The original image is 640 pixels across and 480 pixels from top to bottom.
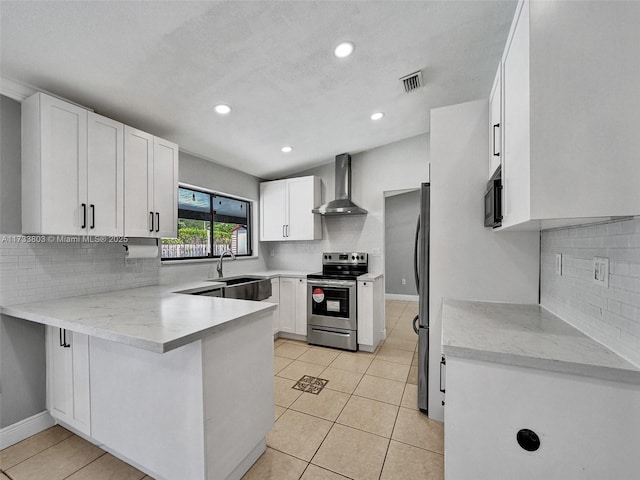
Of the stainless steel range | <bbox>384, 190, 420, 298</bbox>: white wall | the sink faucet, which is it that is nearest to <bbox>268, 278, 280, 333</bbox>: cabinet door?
the stainless steel range

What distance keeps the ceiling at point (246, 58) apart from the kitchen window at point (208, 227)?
0.76 m

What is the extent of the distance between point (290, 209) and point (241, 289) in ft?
5.23

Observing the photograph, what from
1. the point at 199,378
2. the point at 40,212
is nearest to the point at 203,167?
the point at 40,212

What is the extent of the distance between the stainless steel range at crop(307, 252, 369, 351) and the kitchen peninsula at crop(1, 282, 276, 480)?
70.2 inches

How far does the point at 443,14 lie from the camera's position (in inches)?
72.2

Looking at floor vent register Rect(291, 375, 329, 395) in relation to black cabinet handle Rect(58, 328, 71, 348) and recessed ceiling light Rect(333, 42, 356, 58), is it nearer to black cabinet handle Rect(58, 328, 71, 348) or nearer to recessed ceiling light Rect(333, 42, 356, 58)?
black cabinet handle Rect(58, 328, 71, 348)

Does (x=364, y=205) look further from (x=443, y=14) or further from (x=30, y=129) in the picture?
(x=30, y=129)

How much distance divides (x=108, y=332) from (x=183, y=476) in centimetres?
81

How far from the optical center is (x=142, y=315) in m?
1.56

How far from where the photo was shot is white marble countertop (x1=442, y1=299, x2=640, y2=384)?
93 centimetres

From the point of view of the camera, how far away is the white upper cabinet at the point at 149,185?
228cm

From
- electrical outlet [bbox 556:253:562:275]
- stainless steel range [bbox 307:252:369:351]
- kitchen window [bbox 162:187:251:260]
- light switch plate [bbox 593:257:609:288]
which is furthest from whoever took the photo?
stainless steel range [bbox 307:252:369:351]

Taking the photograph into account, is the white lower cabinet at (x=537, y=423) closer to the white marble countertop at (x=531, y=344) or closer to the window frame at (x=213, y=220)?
the white marble countertop at (x=531, y=344)

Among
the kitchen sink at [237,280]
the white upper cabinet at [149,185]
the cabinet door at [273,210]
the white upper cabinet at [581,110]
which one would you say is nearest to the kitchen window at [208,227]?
the cabinet door at [273,210]
